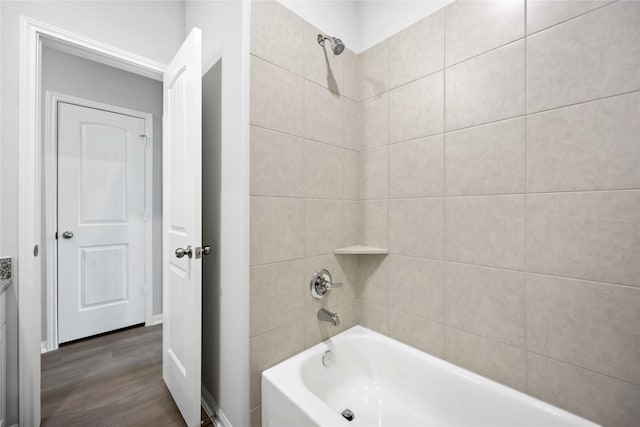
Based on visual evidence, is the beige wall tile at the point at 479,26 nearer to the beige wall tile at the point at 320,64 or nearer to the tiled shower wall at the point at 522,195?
the tiled shower wall at the point at 522,195

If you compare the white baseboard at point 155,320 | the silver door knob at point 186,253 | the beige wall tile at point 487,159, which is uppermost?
the beige wall tile at point 487,159

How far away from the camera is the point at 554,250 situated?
0.99 metres

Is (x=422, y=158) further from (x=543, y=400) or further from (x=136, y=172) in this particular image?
(x=136, y=172)

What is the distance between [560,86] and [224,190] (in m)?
1.44

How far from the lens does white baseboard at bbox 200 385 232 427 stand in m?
1.32

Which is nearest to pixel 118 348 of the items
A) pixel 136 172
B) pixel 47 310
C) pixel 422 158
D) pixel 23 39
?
pixel 47 310

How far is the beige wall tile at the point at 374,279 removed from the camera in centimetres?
153

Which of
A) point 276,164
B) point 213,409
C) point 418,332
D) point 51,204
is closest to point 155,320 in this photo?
point 51,204

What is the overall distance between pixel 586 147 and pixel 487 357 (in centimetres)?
91

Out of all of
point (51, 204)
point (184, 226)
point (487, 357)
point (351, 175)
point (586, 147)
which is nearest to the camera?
point (586, 147)

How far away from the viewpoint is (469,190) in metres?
1.19

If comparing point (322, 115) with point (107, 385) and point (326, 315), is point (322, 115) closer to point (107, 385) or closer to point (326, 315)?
point (326, 315)

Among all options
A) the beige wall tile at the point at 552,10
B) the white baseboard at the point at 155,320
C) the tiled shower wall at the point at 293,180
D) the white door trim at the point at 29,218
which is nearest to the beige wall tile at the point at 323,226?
the tiled shower wall at the point at 293,180

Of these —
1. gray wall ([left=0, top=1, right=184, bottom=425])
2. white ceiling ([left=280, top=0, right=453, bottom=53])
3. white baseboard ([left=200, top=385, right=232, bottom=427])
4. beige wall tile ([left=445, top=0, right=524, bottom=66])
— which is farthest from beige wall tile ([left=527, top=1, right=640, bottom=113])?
gray wall ([left=0, top=1, right=184, bottom=425])
